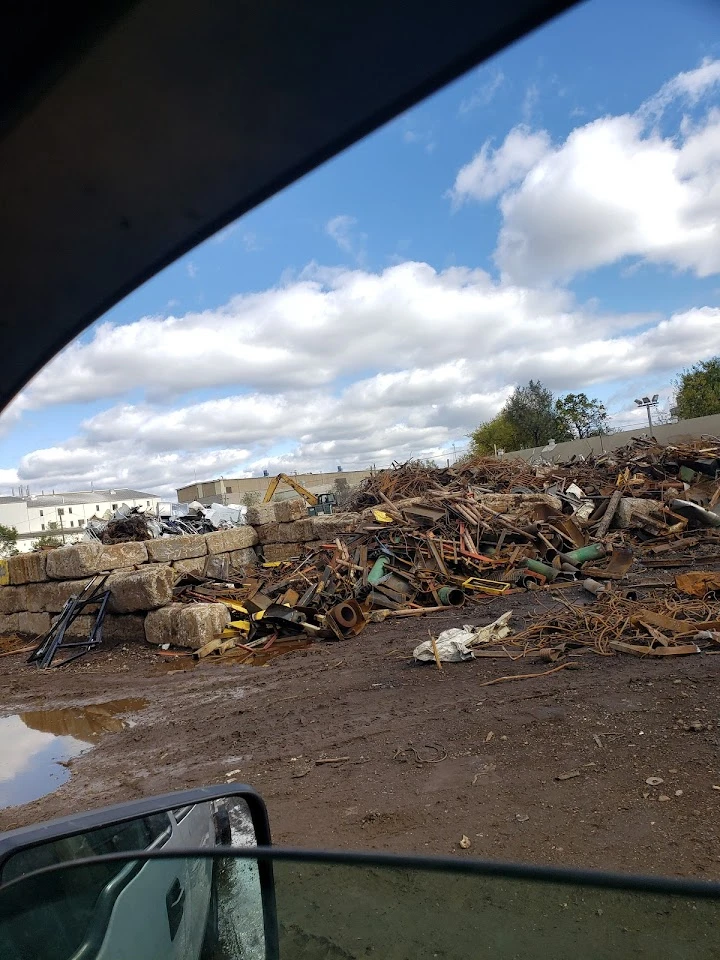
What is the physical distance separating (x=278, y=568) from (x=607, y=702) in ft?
29.4

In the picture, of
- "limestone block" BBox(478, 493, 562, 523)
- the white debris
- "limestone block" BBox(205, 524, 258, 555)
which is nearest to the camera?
the white debris

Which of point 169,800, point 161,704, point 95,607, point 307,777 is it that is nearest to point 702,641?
point 307,777

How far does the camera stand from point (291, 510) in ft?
50.7

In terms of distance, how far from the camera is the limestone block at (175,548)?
44.7ft

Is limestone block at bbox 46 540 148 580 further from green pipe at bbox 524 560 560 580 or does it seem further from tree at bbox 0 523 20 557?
tree at bbox 0 523 20 557

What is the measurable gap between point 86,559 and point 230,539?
3.36 meters

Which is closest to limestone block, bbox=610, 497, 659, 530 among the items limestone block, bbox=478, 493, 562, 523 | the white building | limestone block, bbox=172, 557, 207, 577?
limestone block, bbox=478, 493, 562, 523

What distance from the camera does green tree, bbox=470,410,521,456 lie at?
53125 mm

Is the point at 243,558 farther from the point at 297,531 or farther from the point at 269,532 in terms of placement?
the point at 297,531

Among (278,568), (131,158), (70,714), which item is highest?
(131,158)

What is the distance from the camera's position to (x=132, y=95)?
162cm

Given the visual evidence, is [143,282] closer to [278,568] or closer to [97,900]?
[97,900]

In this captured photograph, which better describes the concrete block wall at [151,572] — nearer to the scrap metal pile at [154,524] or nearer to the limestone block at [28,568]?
the limestone block at [28,568]

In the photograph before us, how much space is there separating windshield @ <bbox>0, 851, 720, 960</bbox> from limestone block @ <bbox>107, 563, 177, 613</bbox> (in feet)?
34.2
